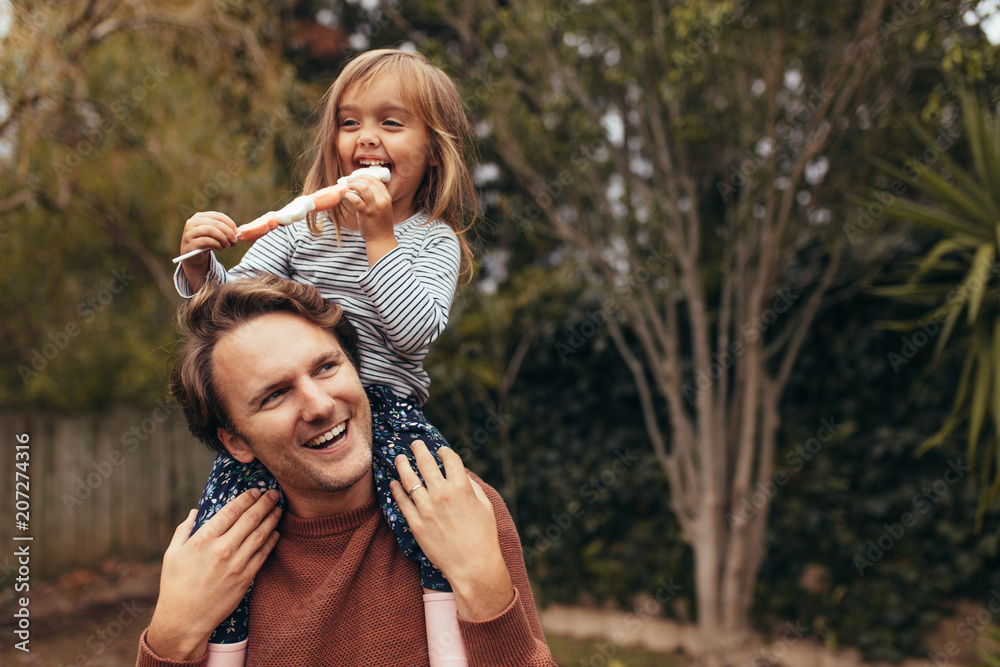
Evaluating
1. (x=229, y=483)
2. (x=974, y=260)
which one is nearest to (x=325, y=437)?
(x=229, y=483)

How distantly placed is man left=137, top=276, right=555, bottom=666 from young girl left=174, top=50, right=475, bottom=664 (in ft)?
0.23

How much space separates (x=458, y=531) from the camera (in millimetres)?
1524

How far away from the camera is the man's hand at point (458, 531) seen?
1.48 meters

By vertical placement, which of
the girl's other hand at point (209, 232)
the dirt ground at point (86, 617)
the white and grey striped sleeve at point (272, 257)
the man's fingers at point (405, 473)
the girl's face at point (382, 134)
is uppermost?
the girl's face at point (382, 134)

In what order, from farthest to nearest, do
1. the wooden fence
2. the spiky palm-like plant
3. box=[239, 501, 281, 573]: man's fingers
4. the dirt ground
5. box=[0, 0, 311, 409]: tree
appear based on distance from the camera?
1. the wooden fence
2. the dirt ground
3. box=[0, 0, 311, 409]: tree
4. the spiky palm-like plant
5. box=[239, 501, 281, 573]: man's fingers

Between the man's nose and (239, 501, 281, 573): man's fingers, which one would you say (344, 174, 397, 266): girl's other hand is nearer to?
the man's nose

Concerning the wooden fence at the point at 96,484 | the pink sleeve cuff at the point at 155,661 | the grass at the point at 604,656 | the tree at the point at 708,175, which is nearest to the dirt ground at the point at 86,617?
the wooden fence at the point at 96,484

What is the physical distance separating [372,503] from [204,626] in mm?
441

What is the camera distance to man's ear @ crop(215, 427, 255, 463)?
163cm

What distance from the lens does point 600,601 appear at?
620 cm

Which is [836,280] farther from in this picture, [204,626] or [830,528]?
[204,626]

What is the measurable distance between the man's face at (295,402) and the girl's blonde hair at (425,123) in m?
0.35

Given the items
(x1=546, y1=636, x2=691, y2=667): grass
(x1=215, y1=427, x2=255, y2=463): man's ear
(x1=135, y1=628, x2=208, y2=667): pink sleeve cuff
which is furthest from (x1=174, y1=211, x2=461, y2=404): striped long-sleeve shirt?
(x1=546, y1=636, x2=691, y2=667): grass

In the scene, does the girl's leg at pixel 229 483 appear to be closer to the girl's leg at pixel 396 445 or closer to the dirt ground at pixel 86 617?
the girl's leg at pixel 396 445
